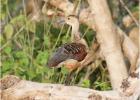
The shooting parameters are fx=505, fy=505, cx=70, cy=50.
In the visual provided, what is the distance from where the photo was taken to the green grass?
3.03 m

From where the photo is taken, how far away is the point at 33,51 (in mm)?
3387

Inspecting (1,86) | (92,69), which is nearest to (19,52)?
(92,69)

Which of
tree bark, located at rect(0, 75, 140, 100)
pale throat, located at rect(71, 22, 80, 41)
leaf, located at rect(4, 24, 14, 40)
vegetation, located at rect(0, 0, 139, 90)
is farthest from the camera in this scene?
leaf, located at rect(4, 24, 14, 40)

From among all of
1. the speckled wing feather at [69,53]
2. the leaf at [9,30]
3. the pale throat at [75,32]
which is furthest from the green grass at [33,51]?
the speckled wing feather at [69,53]

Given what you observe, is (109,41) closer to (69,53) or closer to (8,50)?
(69,53)

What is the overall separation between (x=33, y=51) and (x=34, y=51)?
0.12ft

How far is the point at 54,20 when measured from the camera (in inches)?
121

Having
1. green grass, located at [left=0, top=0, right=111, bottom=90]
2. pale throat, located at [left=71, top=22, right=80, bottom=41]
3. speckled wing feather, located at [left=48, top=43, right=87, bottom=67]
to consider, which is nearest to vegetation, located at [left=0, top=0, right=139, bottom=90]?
green grass, located at [left=0, top=0, right=111, bottom=90]

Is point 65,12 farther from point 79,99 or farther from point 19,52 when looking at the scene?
point 79,99

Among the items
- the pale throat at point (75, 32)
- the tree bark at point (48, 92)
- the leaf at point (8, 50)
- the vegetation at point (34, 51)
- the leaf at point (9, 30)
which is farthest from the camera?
the leaf at point (9, 30)

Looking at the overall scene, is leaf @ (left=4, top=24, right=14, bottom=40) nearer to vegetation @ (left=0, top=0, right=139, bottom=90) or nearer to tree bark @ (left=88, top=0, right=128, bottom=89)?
vegetation @ (left=0, top=0, right=139, bottom=90)

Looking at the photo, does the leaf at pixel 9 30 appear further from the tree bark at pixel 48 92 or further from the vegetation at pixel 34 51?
the tree bark at pixel 48 92

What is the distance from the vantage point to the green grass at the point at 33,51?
3031 millimetres

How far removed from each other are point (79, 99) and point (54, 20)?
0.93 metres
